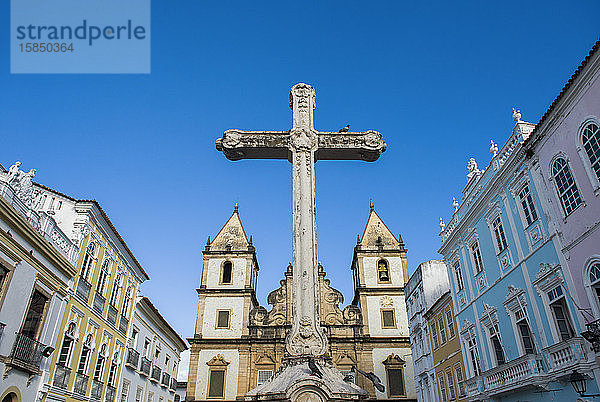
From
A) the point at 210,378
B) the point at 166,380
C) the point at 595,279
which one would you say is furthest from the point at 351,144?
the point at 210,378

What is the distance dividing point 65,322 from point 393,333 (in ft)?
84.9

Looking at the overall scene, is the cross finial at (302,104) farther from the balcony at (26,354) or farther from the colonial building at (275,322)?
the colonial building at (275,322)

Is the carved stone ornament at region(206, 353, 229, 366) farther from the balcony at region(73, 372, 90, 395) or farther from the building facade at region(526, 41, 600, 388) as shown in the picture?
the building facade at region(526, 41, 600, 388)

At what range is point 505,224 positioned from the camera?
15.8m

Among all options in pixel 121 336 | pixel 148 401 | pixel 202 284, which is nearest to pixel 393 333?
pixel 202 284

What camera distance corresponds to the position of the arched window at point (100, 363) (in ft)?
63.3

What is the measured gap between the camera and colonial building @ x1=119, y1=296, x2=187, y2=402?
76.5ft

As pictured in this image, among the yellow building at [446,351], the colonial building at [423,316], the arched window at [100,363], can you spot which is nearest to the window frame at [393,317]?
the colonial building at [423,316]

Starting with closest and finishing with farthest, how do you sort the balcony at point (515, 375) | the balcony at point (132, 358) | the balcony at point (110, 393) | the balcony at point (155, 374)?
the balcony at point (515, 375), the balcony at point (110, 393), the balcony at point (132, 358), the balcony at point (155, 374)

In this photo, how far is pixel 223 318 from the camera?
118 feet

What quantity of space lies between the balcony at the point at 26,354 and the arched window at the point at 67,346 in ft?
5.34

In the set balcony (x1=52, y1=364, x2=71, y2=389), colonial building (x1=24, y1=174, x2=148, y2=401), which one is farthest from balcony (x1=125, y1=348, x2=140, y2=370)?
balcony (x1=52, y1=364, x2=71, y2=389)

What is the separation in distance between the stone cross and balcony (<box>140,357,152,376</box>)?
19857mm

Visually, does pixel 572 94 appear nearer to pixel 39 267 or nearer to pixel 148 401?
pixel 39 267
